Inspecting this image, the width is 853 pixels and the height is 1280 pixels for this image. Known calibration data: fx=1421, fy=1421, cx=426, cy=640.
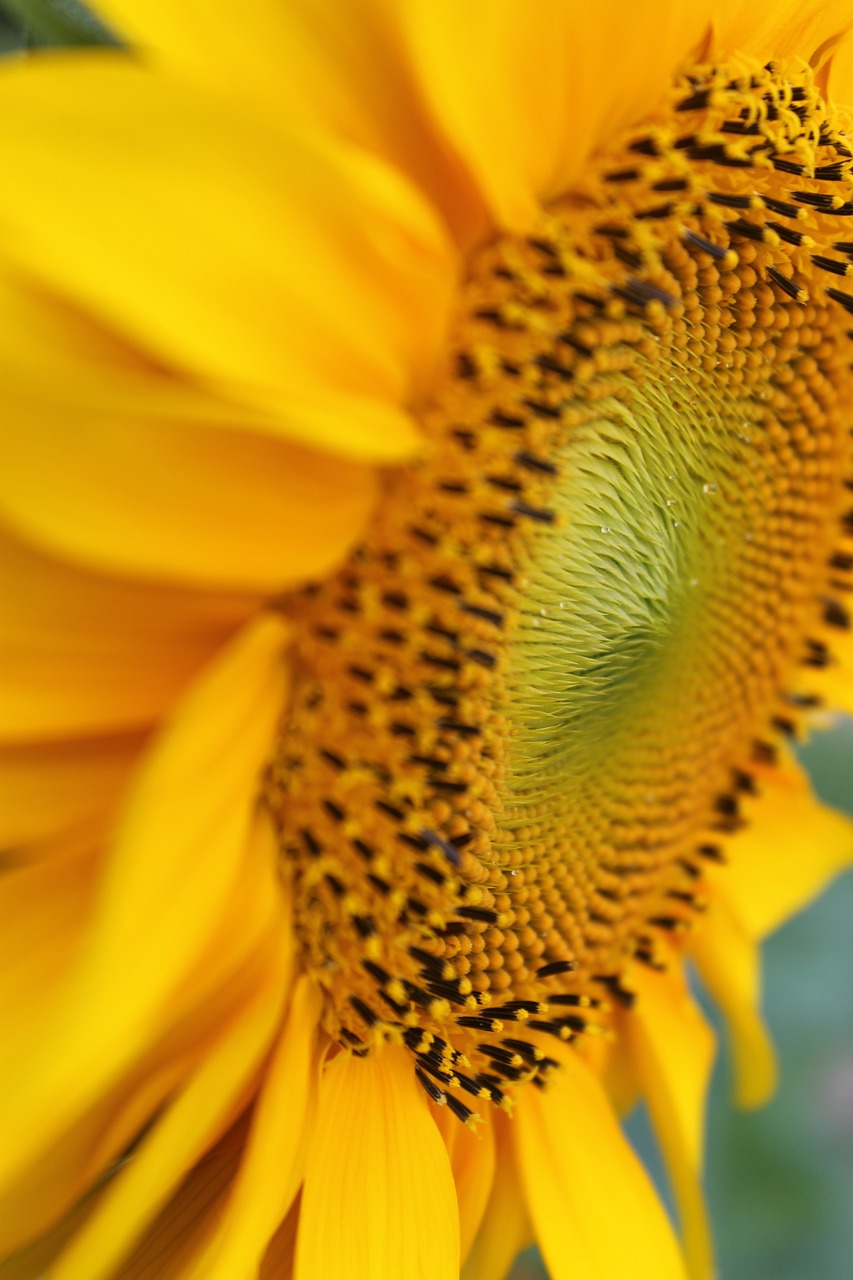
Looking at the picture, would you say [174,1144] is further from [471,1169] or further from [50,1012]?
[471,1169]

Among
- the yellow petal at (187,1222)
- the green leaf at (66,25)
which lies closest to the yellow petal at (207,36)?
the green leaf at (66,25)

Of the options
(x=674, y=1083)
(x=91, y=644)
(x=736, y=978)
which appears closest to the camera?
(x=91, y=644)

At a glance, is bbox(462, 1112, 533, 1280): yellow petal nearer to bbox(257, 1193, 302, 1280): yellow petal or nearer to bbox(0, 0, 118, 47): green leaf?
bbox(257, 1193, 302, 1280): yellow petal

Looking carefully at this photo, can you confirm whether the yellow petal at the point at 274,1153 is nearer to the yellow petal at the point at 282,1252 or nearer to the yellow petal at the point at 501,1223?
the yellow petal at the point at 282,1252

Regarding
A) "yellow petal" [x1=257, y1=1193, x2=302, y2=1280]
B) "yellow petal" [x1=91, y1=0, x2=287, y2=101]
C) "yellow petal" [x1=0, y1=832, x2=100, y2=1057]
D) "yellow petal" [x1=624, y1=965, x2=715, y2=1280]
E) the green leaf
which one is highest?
the green leaf

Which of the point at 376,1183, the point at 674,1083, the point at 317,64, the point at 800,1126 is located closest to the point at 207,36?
the point at 317,64

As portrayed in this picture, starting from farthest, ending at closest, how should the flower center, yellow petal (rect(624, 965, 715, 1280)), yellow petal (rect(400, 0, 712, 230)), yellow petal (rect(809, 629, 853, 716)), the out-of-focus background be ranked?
the out-of-focus background → yellow petal (rect(809, 629, 853, 716)) → yellow petal (rect(624, 965, 715, 1280)) → the flower center → yellow petal (rect(400, 0, 712, 230))

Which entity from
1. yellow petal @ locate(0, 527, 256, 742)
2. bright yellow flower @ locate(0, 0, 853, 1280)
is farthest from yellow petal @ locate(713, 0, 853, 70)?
Answer: yellow petal @ locate(0, 527, 256, 742)
